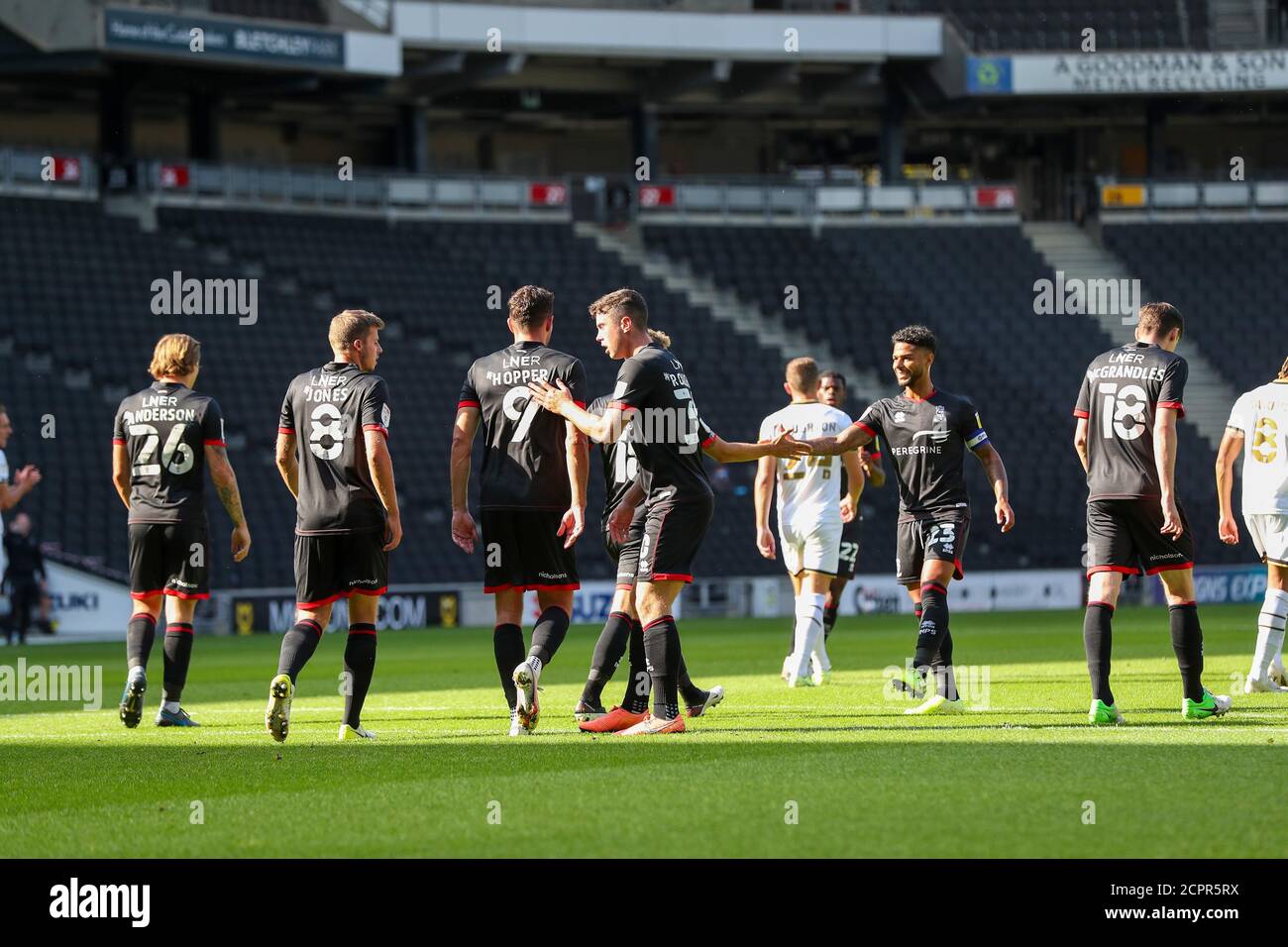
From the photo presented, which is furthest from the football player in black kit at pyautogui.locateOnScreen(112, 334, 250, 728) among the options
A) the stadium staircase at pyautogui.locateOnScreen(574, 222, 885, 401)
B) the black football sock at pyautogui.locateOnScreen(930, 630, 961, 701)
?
the stadium staircase at pyautogui.locateOnScreen(574, 222, 885, 401)

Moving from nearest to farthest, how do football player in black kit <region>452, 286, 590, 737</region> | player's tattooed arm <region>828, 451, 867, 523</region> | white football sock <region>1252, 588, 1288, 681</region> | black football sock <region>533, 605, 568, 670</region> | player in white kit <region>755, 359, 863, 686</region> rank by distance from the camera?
1. black football sock <region>533, 605, 568, 670</region>
2. football player in black kit <region>452, 286, 590, 737</region>
3. white football sock <region>1252, 588, 1288, 681</region>
4. player in white kit <region>755, 359, 863, 686</region>
5. player's tattooed arm <region>828, 451, 867, 523</region>

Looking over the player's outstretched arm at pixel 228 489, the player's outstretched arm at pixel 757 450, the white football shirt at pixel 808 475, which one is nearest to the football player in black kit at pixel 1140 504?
the player's outstretched arm at pixel 757 450

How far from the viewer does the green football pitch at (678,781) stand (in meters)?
6.63

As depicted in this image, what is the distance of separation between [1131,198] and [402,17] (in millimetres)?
17230

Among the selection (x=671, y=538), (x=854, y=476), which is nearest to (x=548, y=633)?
(x=671, y=538)

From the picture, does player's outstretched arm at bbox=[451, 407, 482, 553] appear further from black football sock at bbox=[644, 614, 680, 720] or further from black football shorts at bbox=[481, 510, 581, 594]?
black football sock at bbox=[644, 614, 680, 720]

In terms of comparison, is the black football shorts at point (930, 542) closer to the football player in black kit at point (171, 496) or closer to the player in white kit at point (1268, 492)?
the player in white kit at point (1268, 492)

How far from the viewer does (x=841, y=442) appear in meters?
10.6

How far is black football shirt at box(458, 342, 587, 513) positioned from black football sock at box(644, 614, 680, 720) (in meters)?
1.13

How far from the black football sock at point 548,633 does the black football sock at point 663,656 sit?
67cm

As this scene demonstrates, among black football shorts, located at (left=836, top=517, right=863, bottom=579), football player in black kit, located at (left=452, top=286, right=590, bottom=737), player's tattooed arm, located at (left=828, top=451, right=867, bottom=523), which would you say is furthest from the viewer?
black football shorts, located at (left=836, top=517, right=863, bottom=579)

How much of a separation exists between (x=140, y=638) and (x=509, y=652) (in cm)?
259

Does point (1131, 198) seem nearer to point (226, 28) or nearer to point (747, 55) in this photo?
point (747, 55)

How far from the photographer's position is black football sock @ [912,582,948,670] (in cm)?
1165
